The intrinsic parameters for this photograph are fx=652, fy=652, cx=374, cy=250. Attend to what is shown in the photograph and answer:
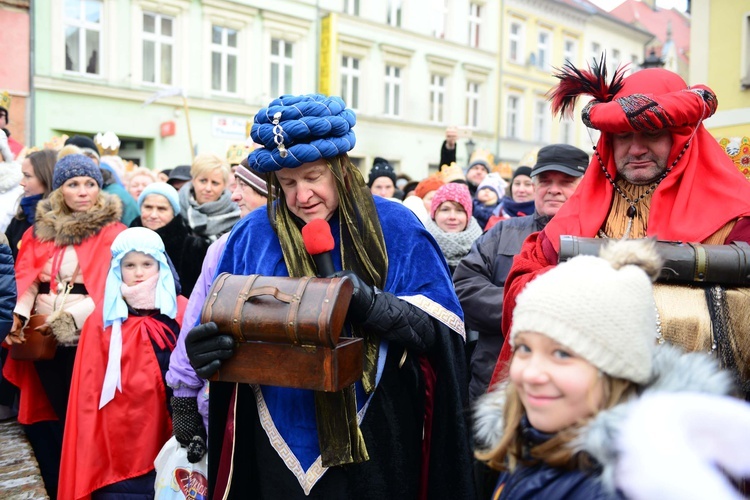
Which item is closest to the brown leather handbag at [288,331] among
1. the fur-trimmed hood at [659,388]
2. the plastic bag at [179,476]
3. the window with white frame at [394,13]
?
the fur-trimmed hood at [659,388]

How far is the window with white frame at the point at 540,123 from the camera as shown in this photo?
2644 centimetres

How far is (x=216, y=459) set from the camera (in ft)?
7.72

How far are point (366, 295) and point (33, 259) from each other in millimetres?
3030

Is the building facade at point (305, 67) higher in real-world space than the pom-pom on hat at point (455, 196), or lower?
higher

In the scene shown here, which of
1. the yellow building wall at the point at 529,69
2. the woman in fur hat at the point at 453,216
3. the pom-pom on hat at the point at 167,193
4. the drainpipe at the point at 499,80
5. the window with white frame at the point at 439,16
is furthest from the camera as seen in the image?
the yellow building wall at the point at 529,69

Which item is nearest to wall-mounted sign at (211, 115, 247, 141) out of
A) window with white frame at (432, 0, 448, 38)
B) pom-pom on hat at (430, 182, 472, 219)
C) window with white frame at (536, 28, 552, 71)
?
window with white frame at (432, 0, 448, 38)

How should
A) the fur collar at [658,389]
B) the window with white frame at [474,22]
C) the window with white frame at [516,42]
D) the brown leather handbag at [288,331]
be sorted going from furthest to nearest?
the window with white frame at [516,42], the window with white frame at [474,22], the brown leather handbag at [288,331], the fur collar at [658,389]

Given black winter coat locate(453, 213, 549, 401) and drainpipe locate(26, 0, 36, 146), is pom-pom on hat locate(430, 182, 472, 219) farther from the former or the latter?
drainpipe locate(26, 0, 36, 146)

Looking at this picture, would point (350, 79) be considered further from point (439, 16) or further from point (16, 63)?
point (16, 63)

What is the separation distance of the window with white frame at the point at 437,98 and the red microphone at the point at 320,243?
2090 cm

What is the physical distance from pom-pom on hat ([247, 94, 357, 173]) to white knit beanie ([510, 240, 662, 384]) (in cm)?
102

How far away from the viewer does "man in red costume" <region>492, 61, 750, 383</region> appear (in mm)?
1943

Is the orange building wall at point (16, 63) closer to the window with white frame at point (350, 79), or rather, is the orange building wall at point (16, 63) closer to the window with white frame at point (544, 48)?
the window with white frame at point (350, 79)

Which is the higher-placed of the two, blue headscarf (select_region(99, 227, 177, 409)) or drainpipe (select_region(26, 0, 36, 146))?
drainpipe (select_region(26, 0, 36, 146))
